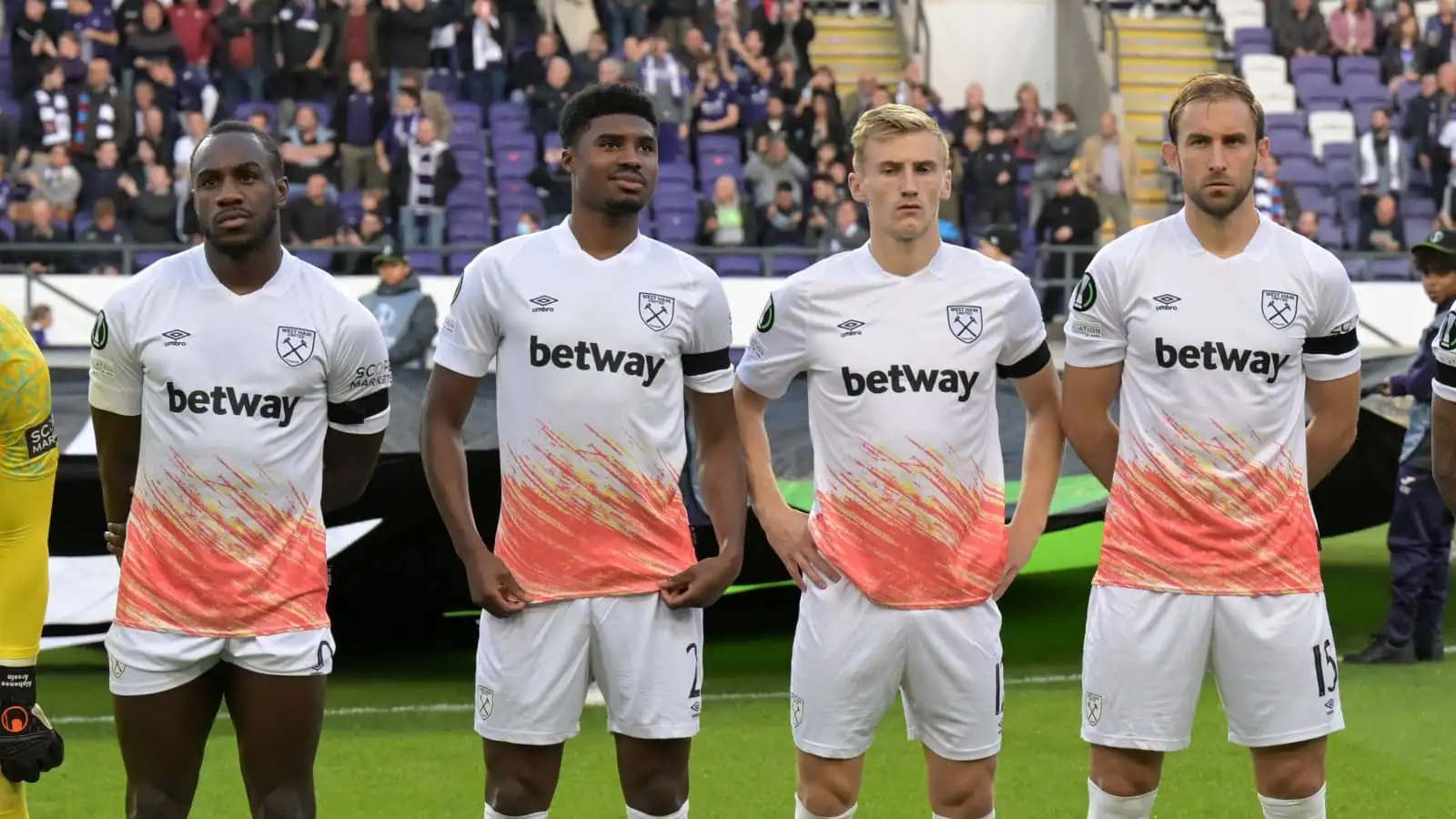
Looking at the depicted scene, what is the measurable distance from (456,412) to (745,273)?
38.2 feet

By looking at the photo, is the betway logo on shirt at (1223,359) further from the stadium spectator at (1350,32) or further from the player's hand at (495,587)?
the stadium spectator at (1350,32)

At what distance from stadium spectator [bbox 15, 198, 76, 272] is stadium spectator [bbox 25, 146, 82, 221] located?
0.48ft

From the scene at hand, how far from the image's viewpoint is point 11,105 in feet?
55.3

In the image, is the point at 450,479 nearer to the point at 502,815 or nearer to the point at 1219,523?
the point at 502,815

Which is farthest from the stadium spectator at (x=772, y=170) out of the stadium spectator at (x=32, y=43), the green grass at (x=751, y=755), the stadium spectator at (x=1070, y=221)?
the green grass at (x=751, y=755)

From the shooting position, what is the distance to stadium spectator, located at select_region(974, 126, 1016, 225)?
17.3m

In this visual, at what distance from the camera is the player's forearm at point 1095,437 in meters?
4.77

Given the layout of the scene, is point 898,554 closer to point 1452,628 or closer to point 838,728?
point 838,728

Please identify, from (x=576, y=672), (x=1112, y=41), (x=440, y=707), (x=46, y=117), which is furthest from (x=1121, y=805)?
(x=1112, y=41)

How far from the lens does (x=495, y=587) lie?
14.8 ft

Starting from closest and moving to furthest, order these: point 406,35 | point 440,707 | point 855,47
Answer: point 440,707 < point 406,35 < point 855,47

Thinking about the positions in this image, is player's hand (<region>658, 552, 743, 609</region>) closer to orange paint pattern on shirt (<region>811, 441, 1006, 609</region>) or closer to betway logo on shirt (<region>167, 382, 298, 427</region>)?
orange paint pattern on shirt (<region>811, 441, 1006, 609</region>)

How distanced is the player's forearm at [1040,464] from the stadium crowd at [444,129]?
10600 mm

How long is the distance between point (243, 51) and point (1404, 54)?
1183 cm
